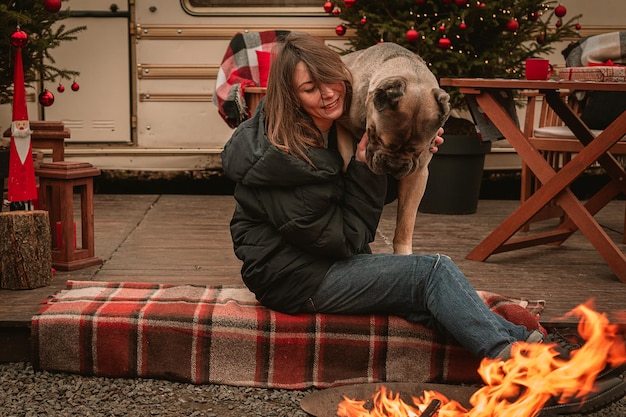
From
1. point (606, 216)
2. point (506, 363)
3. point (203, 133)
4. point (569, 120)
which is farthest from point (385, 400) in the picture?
point (203, 133)

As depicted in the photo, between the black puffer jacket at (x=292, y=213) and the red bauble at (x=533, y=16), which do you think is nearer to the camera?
the black puffer jacket at (x=292, y=213)

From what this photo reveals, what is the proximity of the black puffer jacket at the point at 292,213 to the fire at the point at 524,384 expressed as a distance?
0.51m

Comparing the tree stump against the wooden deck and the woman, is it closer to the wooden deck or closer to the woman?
the wooden deck

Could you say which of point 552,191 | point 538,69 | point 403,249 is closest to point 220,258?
point 403,249

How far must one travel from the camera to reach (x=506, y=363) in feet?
8.70

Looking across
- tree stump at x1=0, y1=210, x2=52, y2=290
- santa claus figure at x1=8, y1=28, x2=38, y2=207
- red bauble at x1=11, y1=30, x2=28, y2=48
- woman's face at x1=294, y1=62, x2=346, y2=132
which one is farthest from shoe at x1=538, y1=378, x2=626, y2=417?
red bauble at x1=11, y1=30, x2=28, y2=48

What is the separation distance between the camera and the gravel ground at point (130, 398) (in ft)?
9.13

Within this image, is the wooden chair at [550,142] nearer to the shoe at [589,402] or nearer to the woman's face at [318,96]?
the woman's face at [318,96]

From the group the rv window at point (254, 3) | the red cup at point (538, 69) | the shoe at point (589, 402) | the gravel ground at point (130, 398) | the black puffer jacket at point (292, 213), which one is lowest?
the gravel ground at point (130, 398)

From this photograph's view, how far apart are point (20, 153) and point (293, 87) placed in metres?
1.64

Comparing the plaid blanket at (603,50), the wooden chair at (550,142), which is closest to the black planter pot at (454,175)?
the wooden chair at (550,142)

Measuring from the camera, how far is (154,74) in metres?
6.84

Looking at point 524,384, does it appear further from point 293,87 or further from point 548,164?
point 548,164

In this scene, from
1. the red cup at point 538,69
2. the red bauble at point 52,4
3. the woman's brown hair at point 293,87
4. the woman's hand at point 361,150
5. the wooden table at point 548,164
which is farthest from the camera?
the red cup at point 538,69
